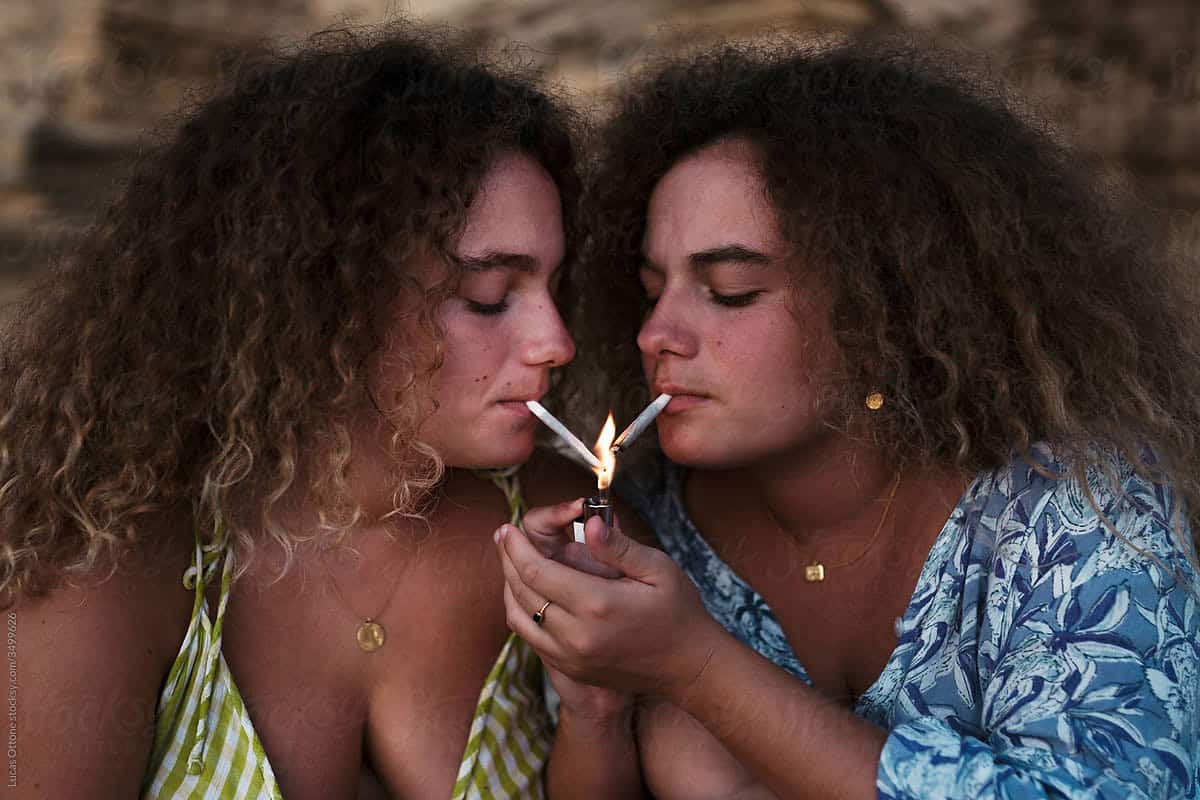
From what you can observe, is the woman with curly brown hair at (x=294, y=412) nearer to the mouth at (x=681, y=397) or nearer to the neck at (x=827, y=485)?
the mouth at (x=681, y=397)

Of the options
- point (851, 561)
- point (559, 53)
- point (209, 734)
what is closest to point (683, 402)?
point (851, 561)

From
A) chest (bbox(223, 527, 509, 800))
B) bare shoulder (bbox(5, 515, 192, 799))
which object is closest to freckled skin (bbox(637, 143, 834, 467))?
chest (bbox(223, 527, 509, 800))

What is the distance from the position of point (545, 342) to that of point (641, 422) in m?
0.32

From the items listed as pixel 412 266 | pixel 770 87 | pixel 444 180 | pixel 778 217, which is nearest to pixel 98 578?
pixel 412 266

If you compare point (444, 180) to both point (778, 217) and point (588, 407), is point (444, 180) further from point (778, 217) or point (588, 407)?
point (588, 407)

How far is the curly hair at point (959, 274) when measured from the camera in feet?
7.84

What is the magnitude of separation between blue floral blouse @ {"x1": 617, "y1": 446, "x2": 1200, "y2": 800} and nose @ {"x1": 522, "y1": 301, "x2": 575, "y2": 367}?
0.77 metres

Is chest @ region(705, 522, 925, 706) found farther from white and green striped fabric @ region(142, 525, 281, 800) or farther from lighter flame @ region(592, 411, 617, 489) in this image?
white and green striped fabric @ region(142, 525, 281, 800)

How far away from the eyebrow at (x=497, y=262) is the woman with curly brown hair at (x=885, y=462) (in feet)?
0.96

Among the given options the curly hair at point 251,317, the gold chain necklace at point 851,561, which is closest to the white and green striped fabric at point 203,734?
the curly hair at point 251,317

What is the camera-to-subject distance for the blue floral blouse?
189 centimetres

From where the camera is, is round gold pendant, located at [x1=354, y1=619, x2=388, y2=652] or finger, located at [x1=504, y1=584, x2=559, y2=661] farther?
round gold pendant, located at [x1=354, y1=619, x2=388, y2=652]

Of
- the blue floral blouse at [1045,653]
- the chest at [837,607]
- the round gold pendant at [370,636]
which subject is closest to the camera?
the blue floral blouse at [1045,653]

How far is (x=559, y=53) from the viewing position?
17.6ft
